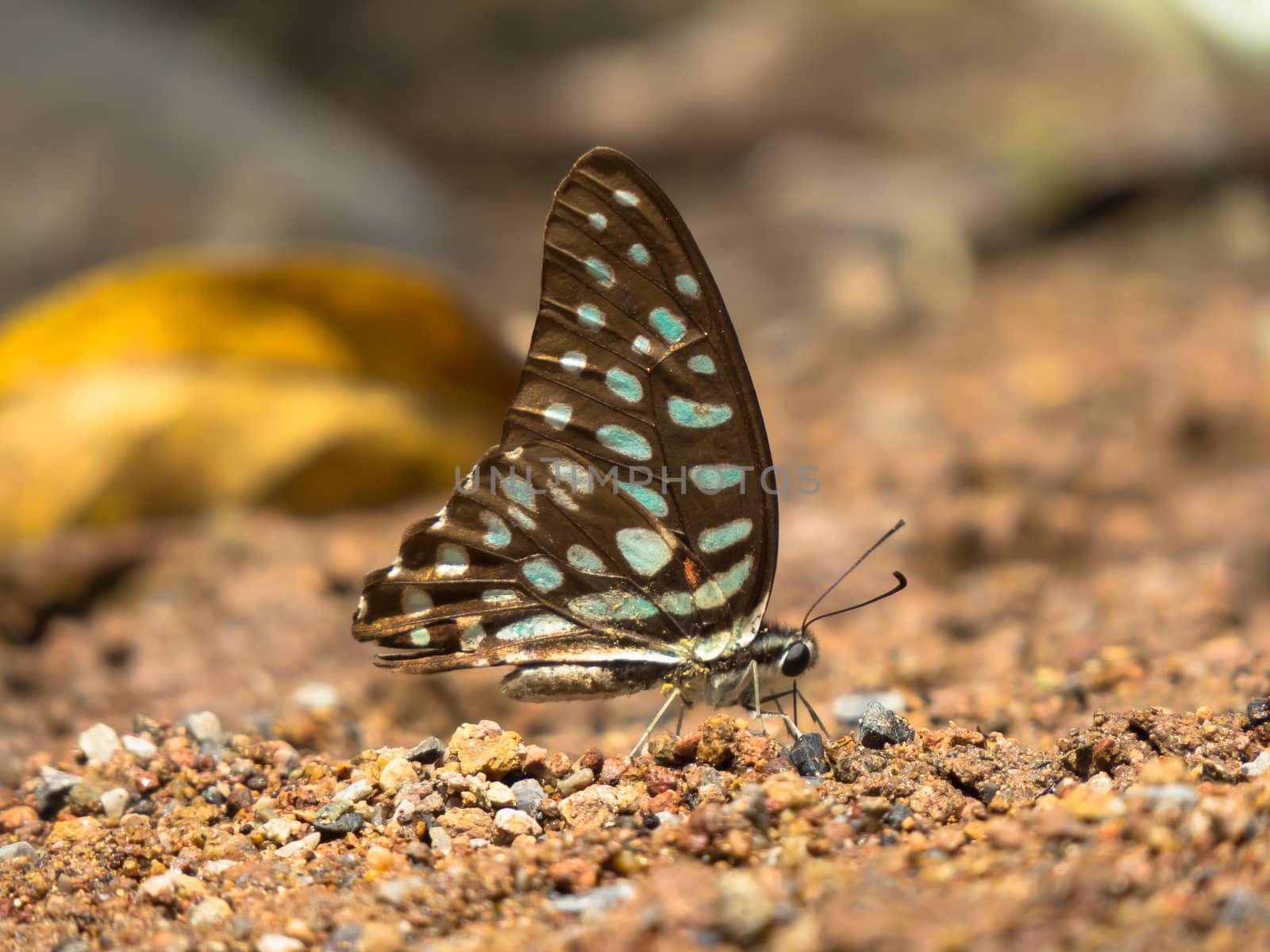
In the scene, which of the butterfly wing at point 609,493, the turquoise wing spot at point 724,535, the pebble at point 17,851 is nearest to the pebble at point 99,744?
the pebble at point 17,851

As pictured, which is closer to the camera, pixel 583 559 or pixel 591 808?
pixel 591 808

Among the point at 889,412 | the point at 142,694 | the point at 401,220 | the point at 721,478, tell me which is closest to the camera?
the point at 721,478

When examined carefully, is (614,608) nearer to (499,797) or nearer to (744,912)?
(499,797)

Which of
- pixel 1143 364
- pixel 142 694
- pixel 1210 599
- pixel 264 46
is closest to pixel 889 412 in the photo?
pixel 1143 364

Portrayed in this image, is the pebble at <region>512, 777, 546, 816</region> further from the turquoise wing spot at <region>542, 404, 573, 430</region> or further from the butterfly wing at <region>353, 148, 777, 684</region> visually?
the turquoise wing spot at <region>542, 404, 573, 430</region>

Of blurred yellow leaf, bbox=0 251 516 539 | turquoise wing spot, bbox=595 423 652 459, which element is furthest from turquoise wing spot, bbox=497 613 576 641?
blurred yellow leaf, bbox=0 251 516 539

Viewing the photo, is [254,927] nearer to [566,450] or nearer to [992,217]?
[566,450]

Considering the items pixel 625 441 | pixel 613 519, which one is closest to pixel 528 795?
pixel 613 519
